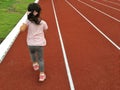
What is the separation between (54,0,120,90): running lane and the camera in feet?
21.2

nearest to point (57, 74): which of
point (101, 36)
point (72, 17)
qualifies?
point (101, 36)

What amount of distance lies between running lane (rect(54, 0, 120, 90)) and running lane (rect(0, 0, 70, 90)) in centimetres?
30

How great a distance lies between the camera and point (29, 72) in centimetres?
718

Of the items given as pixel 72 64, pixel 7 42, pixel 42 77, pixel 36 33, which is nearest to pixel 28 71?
pixel 42 77

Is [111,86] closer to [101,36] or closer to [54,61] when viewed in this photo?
[54,61]

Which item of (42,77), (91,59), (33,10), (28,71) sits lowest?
(91,59)

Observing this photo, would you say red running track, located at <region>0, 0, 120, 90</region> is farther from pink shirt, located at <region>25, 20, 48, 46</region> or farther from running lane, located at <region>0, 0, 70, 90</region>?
pink shirt, located at <region>25, 20, 48, 46</region>

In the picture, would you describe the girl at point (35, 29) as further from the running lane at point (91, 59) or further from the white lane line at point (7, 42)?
the white lane line at point (7, 42)

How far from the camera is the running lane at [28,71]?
6.34 metres

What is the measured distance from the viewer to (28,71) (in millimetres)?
7250

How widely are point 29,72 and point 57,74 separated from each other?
0.70 meters

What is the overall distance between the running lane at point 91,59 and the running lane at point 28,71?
0.30 meters

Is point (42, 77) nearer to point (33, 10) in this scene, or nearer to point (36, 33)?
point (36, 33)

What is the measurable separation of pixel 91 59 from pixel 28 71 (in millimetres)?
1895
